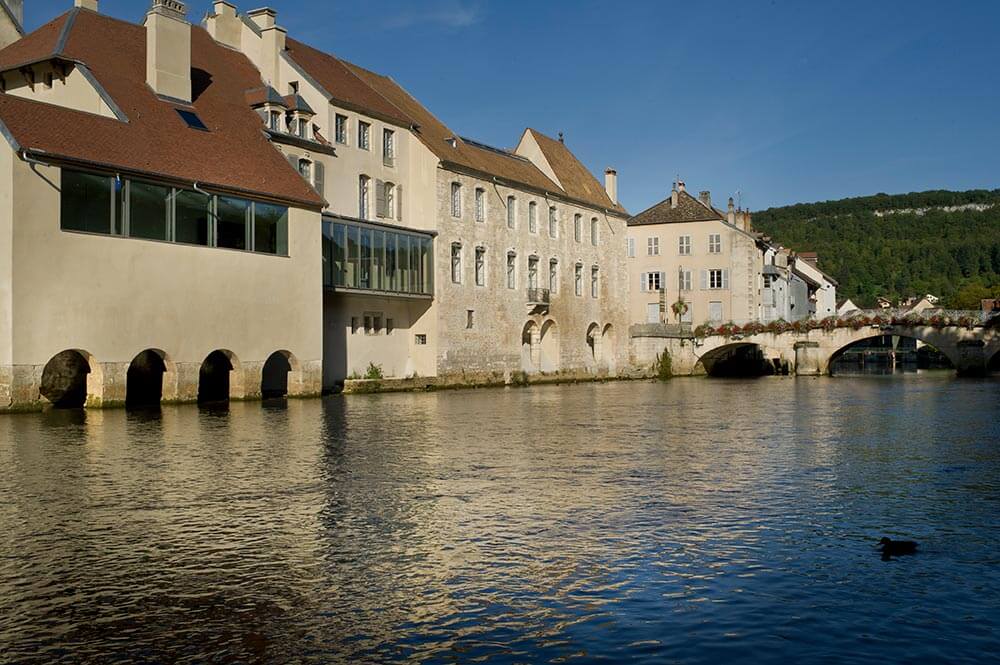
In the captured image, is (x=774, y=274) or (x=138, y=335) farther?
(x=774, y=274)

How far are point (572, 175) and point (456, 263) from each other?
52.5 feet

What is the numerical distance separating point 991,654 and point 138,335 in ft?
82.5

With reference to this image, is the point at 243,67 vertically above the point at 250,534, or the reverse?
the point at 243,67

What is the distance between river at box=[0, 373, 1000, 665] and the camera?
6.81 meters

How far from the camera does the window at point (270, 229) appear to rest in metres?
32.2

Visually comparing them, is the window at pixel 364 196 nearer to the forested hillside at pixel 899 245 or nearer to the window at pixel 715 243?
the window at pixel 715 243

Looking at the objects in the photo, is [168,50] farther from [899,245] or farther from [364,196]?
[899,245]

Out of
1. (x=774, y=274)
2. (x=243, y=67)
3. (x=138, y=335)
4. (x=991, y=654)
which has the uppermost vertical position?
(x=243, y=67)

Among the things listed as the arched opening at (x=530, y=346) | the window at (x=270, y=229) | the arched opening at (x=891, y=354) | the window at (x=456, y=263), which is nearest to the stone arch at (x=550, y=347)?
the arched opening at (x=530, y=346)

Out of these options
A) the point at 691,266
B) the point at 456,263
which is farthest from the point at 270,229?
the point at 691,266

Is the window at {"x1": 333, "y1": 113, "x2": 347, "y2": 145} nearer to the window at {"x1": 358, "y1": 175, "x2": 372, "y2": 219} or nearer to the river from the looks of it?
the window at {"x1": 358, "y1": 175, "x2": 372, "y2": 219}

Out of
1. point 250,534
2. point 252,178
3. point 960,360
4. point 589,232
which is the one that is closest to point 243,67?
point 252,178

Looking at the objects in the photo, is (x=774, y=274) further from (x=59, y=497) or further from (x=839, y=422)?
(x=59, y=497)

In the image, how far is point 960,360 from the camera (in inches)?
2233
